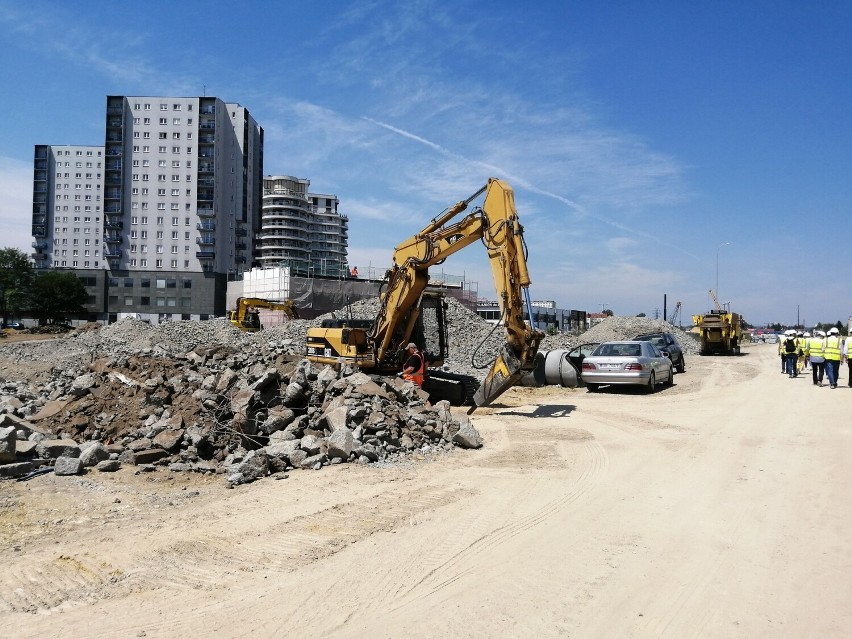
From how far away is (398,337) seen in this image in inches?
625

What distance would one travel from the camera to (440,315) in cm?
1658

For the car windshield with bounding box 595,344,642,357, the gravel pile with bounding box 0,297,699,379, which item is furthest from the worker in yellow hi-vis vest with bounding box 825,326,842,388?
the gravel pile with bounding box 0,297,699,379

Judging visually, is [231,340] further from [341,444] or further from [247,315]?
[341,444]

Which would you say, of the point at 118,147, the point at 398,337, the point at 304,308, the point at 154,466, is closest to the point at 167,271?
the point at 118,147

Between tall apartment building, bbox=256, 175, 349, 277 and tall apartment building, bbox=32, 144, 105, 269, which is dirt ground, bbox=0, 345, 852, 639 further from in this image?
tall apartment building, bbox=32, 144, 105, 269

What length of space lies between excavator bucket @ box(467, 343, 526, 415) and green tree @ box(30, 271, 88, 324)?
78.0 meters

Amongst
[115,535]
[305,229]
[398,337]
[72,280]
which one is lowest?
[115,535]

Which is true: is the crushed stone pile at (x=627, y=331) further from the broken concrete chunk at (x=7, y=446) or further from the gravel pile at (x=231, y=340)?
the broken concrete chunk at (x=7, y=446)

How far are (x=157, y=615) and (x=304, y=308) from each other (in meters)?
58.7

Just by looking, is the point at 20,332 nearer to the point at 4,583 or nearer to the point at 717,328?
the point at 717,328

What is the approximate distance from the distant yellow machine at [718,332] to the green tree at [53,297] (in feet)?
235

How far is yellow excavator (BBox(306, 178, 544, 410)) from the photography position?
12672 millimetres

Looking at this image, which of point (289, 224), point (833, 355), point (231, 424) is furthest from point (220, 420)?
point (289, 224)

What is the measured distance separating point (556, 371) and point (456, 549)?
15.3 meters
